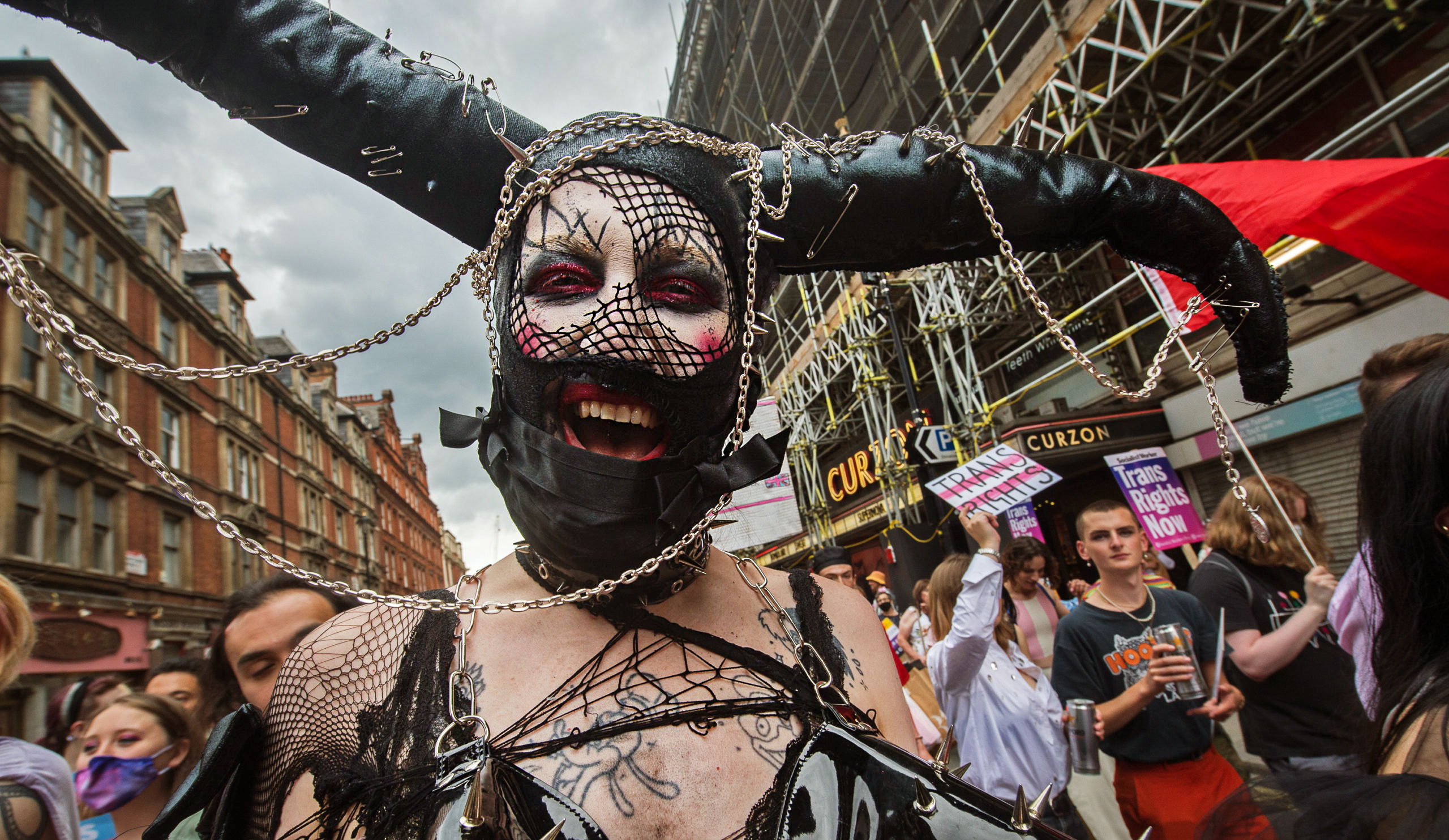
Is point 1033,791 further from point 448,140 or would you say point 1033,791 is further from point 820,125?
point 820,125

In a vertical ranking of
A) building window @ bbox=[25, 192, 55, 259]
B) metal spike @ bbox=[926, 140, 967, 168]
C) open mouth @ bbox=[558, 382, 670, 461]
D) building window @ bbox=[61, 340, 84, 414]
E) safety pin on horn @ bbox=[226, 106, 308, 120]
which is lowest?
open mouth @ bbox=[558, 382, 670, 461]

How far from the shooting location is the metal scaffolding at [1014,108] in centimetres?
571

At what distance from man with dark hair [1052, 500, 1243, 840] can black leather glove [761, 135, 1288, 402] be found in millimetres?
1729

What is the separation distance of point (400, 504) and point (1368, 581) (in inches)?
1954

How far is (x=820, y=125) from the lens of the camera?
1312 centimetres

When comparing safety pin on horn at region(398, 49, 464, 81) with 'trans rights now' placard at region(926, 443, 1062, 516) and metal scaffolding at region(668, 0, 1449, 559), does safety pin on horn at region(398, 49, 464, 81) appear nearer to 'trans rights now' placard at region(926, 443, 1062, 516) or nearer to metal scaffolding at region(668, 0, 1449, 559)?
metal scaffolding at region(668, 0, 1449, 559)

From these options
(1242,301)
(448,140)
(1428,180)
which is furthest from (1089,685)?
(448,140)

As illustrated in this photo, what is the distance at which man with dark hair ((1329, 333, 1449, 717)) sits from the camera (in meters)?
1.77

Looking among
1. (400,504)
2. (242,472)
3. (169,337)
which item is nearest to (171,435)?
(169,337)

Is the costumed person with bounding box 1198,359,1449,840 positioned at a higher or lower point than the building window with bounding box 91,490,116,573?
lower

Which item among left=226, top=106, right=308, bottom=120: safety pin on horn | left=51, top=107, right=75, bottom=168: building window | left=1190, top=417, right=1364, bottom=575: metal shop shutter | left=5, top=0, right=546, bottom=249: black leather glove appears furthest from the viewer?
left=51, top=107, right=75, bottom=168: building window

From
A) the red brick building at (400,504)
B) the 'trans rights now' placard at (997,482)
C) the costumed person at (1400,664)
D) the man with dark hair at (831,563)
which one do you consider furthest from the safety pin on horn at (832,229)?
the red brick building at (400,504)

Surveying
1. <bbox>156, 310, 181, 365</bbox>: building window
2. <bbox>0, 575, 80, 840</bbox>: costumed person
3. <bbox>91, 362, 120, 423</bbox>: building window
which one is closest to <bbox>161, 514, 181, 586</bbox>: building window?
<bbox>91, 362, 120, 423</bbox>: building window

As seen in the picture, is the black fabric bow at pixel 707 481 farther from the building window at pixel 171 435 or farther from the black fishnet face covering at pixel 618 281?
the building window at pixel 171 435
